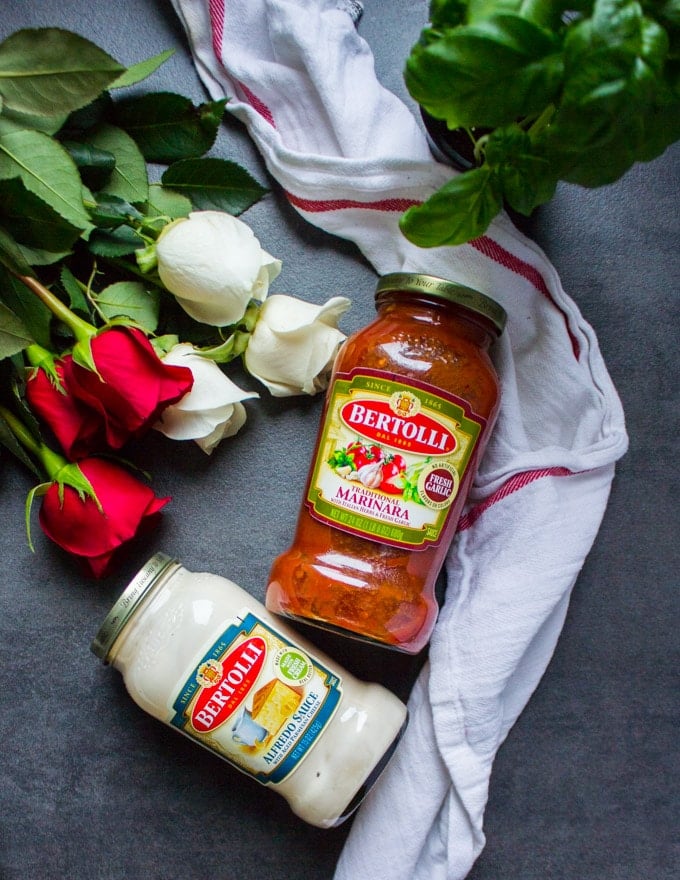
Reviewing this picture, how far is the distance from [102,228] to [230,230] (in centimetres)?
13

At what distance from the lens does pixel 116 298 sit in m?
0.74

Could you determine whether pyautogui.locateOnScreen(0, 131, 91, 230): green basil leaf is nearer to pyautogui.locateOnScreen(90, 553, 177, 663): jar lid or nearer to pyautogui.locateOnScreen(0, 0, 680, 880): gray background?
pyautogui.locateOnScreen(0, 0, 680, 880): gray background

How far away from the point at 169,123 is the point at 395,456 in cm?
41

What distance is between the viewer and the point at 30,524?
786 mm

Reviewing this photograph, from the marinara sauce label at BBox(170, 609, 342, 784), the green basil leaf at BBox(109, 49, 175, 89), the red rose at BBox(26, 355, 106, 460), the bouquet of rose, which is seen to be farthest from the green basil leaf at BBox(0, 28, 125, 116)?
the marinara sauce label at BBox(170, 609, 342, 784)

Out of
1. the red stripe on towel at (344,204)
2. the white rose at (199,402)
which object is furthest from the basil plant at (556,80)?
the white rose at (199,402)

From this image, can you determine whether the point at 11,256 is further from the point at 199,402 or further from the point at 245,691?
the point at 245,691

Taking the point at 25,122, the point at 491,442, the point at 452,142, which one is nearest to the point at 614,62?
the point at 452,142

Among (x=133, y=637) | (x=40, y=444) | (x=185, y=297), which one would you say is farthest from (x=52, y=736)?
(x=185, y=297)

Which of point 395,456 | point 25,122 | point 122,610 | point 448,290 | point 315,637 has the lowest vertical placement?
point 315,637

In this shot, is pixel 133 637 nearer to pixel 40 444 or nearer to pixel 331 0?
pixel 40 444

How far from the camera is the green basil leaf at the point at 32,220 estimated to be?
0.66 metres

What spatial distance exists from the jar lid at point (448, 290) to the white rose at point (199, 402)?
18cm

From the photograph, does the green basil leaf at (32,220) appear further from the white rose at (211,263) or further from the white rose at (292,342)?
the white rose at (292,342)
